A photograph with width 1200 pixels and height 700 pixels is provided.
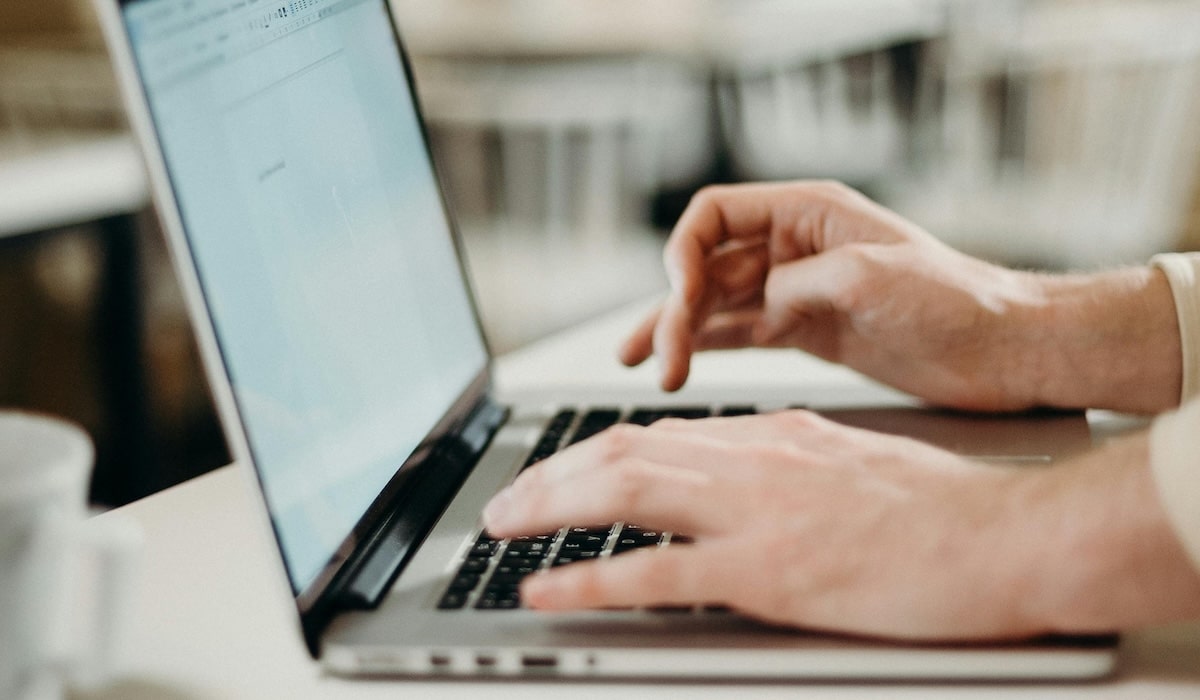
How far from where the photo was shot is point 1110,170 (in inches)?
107

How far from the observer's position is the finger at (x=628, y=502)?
50cm

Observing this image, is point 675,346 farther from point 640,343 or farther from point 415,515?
point 415,515

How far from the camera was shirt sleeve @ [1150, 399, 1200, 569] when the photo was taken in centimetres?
43

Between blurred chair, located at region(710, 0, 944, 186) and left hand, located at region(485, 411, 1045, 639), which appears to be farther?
blurred chair, located at region(710, 0, 944, 186)

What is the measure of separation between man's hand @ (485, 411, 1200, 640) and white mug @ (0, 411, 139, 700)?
163 mm

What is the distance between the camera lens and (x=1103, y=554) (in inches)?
17.4

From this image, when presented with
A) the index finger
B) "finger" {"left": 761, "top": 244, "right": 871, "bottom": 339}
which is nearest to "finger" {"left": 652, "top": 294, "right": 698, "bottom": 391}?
the index finger

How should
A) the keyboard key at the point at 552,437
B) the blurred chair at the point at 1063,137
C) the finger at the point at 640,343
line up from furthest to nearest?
the blurred chair at the point at 1063,137 → the finger at the point at 640,343 → the keyboard key at the point at 552,437

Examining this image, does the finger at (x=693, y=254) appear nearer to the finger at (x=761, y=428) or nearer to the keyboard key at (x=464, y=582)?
the finger at (x=761, y=428)

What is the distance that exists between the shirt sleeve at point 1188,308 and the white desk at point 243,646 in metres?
0.28

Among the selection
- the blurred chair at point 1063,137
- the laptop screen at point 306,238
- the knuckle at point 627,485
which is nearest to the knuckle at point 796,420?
the knuckle at point 627,485

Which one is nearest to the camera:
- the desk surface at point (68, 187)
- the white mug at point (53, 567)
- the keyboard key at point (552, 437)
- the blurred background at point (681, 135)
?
the white mug at point (53, 567)

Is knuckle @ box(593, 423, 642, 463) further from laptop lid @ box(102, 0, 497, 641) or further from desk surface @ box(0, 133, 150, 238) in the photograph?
desk surface @ box(0, 133, 150, 238)

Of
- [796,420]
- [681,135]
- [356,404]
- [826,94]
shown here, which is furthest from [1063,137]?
[356,404]
